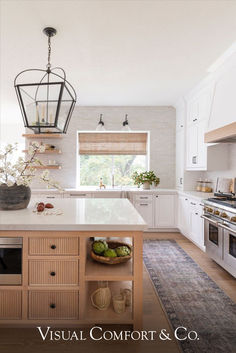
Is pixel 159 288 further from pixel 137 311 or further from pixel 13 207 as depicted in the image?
pixel 13 207

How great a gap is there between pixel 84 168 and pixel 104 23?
3.54m

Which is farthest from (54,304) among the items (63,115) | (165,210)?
(165,210)

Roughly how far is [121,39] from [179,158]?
2.97m

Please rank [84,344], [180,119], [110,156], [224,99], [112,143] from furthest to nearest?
[110,156]
[112,143]
[180,119]
[224,99]
[84,344]

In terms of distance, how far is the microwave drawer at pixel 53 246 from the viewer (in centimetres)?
170

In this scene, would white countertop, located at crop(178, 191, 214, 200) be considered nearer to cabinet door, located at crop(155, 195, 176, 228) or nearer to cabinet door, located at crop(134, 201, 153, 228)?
cabinet door, located at crop(155, 195, 176, 228)

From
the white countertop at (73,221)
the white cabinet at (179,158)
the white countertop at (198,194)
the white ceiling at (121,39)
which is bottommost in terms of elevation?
the white countertop at (73,221)

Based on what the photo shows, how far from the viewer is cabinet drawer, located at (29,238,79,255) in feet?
5.58

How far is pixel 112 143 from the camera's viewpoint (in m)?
5.46

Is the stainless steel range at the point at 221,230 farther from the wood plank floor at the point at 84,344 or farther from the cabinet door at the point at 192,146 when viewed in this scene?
the cabinet door at the point at 192,146

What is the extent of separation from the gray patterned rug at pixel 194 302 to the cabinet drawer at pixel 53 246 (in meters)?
1.08

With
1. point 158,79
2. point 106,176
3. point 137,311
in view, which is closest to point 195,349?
point 137,311

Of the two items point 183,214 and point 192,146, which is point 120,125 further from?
point 183,214

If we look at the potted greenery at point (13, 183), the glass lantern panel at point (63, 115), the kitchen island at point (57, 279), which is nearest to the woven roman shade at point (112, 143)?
the potted greenery at point (13, 183)
